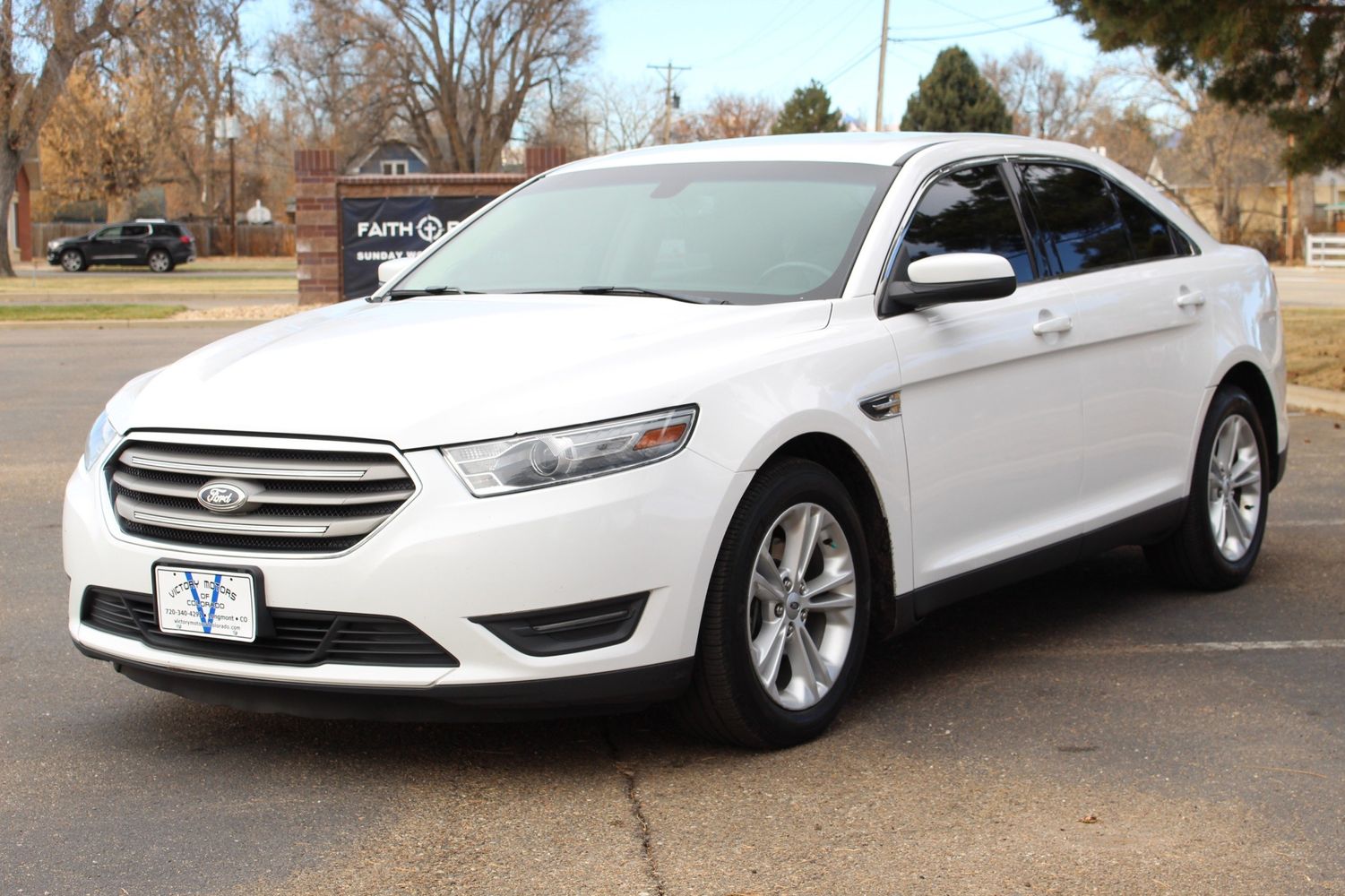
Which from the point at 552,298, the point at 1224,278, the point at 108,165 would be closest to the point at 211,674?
the point at 552,298

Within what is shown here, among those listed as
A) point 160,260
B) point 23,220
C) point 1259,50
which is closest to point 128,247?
point 160,260

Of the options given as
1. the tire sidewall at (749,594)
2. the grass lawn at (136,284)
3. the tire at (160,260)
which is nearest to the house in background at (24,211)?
the tire at (160,260)

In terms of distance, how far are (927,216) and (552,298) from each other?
1243 mm

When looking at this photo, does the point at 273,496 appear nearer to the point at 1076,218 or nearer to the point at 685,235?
the point at 685,235

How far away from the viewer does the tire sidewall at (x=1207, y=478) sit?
630 centimetres

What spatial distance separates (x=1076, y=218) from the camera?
19.6 feet

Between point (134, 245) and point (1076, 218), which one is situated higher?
point (134, 245)

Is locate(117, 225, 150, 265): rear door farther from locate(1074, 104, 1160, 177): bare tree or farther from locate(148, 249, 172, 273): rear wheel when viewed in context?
locate(1074, 104, 1160, 177): bare tree

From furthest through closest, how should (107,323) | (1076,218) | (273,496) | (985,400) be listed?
(107,323), (1076,218), (985,400), (273,496)

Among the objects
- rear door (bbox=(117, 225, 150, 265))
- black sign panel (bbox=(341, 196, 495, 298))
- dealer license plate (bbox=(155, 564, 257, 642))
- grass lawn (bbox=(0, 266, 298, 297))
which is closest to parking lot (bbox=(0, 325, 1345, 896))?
dealer license plate (bbox=(155, 564, 257, 642))

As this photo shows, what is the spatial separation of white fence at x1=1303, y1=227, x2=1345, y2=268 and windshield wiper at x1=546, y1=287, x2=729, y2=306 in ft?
167

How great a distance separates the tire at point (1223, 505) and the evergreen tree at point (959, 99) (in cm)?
6383

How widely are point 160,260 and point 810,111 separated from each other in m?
42.7

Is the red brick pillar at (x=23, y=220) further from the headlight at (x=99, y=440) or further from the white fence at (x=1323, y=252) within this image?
the headlight at (x=99, y=440)
